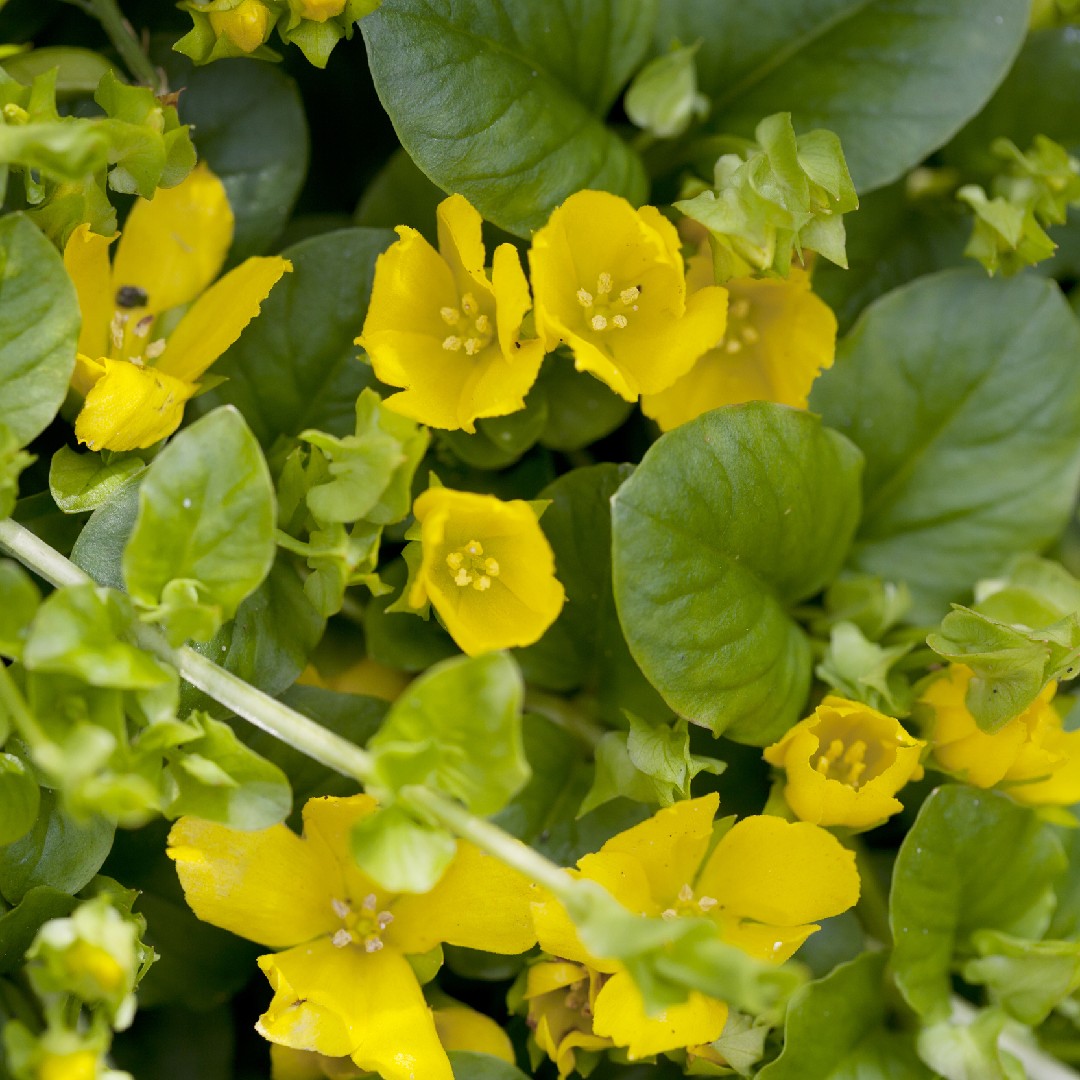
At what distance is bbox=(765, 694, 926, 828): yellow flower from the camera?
2.70 ft

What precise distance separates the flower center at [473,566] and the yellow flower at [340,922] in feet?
0.49

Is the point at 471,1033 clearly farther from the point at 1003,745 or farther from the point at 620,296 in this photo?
the point at 620,296

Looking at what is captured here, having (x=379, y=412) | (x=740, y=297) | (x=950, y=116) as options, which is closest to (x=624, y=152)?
(x=740, y=297)

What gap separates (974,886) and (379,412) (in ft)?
1.82

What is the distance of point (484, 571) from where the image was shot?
2.74 feet

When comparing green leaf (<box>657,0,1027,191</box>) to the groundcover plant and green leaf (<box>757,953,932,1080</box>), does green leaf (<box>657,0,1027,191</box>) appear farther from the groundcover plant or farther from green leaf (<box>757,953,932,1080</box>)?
green leaf (<box>757,953,932,1080</box>)

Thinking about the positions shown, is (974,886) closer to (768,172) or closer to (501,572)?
(501,572)

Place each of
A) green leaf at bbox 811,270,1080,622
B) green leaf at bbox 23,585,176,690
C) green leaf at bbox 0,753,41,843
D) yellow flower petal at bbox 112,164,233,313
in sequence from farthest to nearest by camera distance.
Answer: green leaf at bbox 811,270,1080,622 < yellow flower petal at bbox 112,164,233,313 < green leaf at bbox 0,753,41,843 < green leaf at bbox 23,585,176,690

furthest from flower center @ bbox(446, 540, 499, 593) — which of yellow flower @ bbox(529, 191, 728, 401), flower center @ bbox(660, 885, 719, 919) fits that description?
flower center @ bbox(660, 885, 719, 919)

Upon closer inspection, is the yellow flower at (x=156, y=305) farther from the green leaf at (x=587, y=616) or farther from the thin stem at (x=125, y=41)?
the green leaf at (x=587, y=616)

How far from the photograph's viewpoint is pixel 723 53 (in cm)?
104

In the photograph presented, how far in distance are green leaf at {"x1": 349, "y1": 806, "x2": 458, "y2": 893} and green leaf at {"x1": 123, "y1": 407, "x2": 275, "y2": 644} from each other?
13 centimetres

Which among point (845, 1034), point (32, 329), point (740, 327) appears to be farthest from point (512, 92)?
point (845, 1034)

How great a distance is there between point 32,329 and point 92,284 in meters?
0.15
